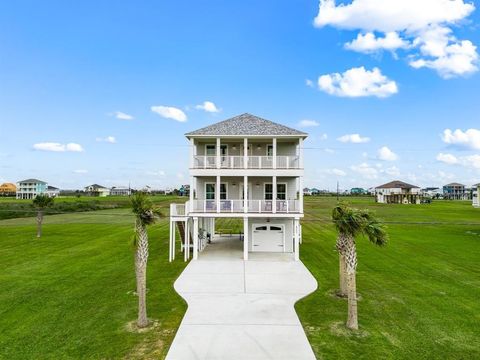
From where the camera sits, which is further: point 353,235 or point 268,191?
point 268,191

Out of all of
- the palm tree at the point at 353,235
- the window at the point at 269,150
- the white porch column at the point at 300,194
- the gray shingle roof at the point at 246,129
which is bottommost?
the palm tree at the point at 353,235

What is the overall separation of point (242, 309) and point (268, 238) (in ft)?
35.1

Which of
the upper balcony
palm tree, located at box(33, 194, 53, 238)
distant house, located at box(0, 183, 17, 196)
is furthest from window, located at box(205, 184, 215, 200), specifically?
distant house, located at box(0, 183, 17, 196)

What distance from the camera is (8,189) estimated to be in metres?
159

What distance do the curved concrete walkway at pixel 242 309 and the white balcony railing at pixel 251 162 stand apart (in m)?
5.84

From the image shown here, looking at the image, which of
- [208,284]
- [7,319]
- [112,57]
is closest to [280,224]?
[208,284]

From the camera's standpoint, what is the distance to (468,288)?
46.6ft

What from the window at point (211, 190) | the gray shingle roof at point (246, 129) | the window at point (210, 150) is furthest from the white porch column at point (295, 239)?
the window at point (210, 150)

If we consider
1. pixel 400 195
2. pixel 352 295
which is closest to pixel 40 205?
pixel 352 295

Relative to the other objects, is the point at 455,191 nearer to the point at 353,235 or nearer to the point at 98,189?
the point at 98,189

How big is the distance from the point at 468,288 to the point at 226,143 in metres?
15.7

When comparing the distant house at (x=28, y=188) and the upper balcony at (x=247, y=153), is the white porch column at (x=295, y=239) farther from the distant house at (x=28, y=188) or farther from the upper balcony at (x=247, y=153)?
the distant house at (x=28, y=188)

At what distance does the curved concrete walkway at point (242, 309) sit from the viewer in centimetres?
869

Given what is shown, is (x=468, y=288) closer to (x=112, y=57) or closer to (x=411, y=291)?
(x=411, y=291)
